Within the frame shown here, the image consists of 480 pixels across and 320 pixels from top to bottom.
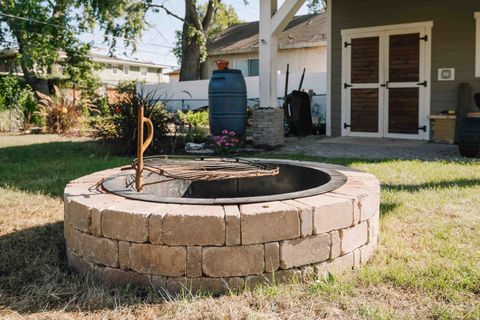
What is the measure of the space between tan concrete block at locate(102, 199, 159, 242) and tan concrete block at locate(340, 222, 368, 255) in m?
0.96

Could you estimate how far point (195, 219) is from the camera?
7.23ft

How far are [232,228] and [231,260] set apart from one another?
156mm

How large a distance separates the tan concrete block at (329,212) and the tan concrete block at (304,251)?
0.17 ft

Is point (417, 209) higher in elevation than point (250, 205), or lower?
lower

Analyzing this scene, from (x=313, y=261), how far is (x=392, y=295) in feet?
1.30

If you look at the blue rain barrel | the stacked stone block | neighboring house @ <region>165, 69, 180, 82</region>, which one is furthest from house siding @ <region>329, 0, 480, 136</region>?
neighboring house @ <region>165, 69, 180, 82</region>

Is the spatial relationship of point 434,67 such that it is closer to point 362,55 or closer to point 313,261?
point 362,55

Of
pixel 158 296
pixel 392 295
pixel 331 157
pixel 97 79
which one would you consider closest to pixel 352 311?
pixel 392 295

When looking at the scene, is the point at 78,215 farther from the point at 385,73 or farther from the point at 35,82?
the point at 35,82

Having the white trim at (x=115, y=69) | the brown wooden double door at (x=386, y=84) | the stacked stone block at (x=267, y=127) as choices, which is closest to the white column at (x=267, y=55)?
the stacked stone block at (x=267, y=127)

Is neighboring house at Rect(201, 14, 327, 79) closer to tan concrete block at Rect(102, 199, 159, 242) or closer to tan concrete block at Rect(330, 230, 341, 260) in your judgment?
tan concrete block at Rect(330, 230, 341, 260)

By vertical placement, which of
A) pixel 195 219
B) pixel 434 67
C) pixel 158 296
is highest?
pixel 434 67

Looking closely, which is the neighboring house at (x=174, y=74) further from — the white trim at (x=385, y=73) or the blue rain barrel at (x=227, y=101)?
the blue rain barrel at (x=227, y=101)

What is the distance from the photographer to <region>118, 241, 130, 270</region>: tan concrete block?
7.61ft
